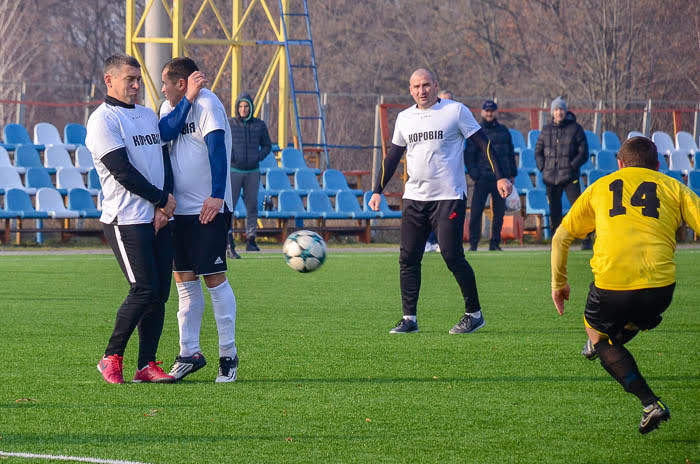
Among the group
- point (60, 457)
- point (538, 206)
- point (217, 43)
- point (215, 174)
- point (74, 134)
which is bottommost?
point (538, 206)

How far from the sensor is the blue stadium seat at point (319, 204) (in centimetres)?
2044

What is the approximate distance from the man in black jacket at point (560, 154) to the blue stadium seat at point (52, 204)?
8.03 meters

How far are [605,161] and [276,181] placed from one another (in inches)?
297

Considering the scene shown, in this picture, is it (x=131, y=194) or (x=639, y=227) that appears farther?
(x=131, y=194)

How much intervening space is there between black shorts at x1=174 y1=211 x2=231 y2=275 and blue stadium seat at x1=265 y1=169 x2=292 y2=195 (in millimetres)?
14703

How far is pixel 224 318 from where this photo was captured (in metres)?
6.32

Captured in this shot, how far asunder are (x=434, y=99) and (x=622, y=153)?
3431 mm

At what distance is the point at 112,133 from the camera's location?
5973mm

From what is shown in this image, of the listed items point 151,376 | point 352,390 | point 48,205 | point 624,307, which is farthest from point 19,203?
point 624,307

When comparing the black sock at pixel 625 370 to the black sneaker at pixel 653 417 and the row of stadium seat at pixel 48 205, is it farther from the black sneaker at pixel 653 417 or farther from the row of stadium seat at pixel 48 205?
the row of stadium seat at pixel 48 205

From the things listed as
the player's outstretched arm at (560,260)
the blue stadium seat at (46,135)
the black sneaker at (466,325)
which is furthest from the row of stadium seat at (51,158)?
the player's outstretched arm at (560,260)

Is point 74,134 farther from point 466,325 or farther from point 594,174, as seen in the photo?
point 466,325

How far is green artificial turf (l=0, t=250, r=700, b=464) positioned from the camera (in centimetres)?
473

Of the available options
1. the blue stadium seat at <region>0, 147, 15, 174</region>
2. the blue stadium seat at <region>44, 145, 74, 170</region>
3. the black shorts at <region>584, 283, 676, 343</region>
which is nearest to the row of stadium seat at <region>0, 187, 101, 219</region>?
the blue stadium seat at <region>0, 147, 15, 174</region>
